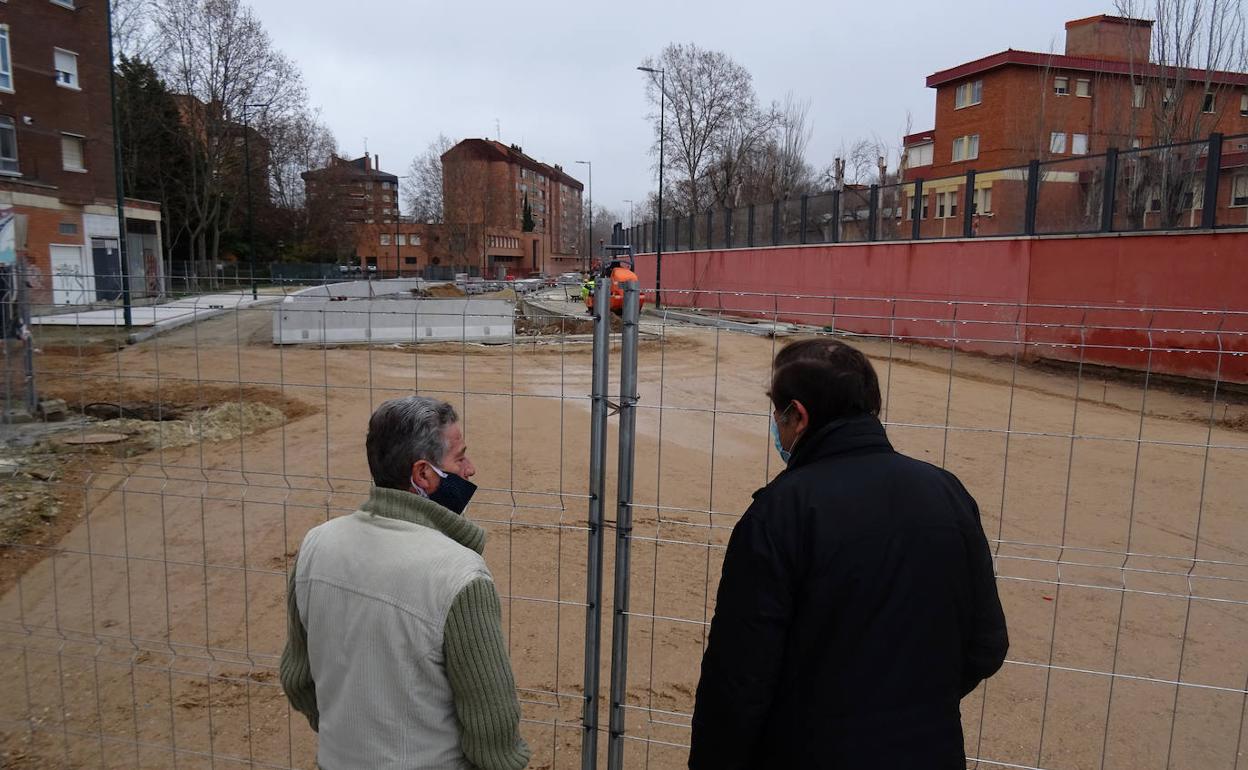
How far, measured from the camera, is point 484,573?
1860 millimetres

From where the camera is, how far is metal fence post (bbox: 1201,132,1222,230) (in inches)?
561

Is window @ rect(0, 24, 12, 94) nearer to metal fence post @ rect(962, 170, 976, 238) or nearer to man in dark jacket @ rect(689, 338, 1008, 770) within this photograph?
metal fence post @ rect(962, 170, 976, 238)

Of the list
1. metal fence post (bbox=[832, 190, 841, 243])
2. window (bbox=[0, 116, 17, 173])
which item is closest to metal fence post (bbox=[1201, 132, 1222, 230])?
metal fence post (bbox=[832, 190, 841, 243])

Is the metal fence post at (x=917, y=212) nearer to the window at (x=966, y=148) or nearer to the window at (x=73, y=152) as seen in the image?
the window at (x=966, y=148)

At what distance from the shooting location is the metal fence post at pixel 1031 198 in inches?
690

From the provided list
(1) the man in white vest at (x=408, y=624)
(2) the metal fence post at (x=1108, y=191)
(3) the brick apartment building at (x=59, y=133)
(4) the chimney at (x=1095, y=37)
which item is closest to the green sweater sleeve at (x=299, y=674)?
(1) the man in white vest at (x=408, y=624)

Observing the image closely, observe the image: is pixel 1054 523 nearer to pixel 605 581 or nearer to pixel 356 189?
pixel 605 581

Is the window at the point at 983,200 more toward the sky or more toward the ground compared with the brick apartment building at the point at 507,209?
more toward the ground

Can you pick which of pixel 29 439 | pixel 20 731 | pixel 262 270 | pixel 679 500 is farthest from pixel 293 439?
pixel 262 270

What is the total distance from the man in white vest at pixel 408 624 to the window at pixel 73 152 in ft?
117

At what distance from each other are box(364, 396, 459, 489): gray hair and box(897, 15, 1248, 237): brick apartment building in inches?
652

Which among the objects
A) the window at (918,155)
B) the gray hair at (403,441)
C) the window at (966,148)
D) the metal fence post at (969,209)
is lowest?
the gray hair at (403,441)

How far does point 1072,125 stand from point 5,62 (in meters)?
42.7

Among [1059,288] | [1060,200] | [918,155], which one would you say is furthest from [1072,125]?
[1059,288]
